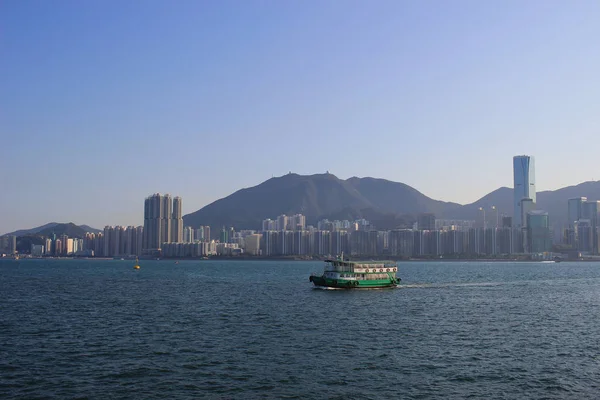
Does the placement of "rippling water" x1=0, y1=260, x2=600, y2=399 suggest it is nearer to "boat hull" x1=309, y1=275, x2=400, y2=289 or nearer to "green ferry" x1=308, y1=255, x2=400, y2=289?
"boat hull" x1=309, y1=275, x2=400, y2=289

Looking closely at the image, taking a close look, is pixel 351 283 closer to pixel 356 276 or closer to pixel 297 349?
pixel 356 276

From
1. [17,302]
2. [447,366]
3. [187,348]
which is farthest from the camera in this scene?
[17,302]

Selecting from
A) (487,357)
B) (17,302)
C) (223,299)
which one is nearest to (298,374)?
(487,357)

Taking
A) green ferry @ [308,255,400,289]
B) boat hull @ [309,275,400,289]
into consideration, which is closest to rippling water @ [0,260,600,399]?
boat hull @ [309,275,400,289]

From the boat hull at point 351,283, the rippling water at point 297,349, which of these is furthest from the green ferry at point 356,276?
the rippling water at point 297,349

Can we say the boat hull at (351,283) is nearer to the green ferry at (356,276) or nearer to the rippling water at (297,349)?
the green ferry at (356,276)

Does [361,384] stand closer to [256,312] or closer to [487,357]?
[487,357]

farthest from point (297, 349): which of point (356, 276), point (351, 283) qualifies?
point (356, 276)
